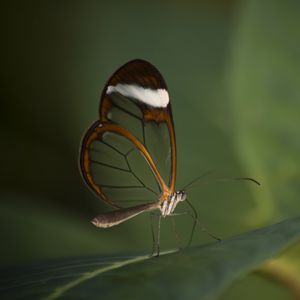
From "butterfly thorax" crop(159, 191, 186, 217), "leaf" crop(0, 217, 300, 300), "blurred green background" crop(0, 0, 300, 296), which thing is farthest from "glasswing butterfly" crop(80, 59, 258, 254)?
"leaf" crop(0, 217, 300, 300)

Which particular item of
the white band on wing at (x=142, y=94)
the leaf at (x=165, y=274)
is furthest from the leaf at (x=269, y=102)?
the leaf at (x=165, y=274)

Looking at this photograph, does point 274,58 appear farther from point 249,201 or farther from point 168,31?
point 168,31

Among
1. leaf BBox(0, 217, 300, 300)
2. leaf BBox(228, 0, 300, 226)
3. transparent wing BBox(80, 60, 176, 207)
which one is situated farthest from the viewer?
transparent wing BBox(80, 60, 176, 207)

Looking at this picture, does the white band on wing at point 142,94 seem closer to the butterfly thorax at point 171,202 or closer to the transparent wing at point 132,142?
the transparent wing at point 132,142

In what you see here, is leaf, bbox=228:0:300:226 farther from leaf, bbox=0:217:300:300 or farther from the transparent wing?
leaf, bbox=0:217:300:300

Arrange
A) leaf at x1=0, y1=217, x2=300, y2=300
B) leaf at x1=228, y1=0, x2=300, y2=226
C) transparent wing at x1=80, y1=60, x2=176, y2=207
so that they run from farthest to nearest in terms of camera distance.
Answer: transparent wing at x1=80, y1=60, x2=176, y2=207
leaf at x1=228, y1=0, x2=300, y2=226
leaf at x1=0, y1=217, x2=300, y2=300

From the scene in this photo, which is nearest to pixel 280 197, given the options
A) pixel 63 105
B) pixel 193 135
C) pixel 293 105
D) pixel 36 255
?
pixel 293 105
